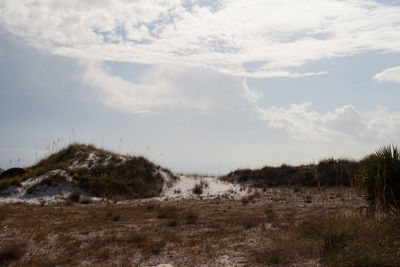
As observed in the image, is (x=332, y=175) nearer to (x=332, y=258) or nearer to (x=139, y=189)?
(x=139, y=189)

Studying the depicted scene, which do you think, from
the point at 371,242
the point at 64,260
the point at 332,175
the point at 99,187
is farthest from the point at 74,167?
→ the point at 371,242

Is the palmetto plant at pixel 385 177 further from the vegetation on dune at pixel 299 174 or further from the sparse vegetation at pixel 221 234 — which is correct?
the vegetation on dune at pixel 299 174

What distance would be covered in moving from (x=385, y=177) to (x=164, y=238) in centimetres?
543

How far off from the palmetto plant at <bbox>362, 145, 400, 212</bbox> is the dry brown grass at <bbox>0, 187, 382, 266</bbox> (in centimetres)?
71

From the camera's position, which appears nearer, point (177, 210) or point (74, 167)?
point (177, 210)

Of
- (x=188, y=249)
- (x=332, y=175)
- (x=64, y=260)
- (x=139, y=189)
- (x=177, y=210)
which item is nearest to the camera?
(x=64, y=260)

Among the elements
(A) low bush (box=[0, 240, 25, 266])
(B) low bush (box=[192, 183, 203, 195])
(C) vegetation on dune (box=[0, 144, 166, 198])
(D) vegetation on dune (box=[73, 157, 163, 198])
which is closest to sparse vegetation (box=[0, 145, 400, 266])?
(A) low bush (box=[0, 240, 25, 266])

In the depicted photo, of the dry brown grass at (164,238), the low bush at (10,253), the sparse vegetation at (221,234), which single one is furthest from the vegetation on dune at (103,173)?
the low bush at (10,253)

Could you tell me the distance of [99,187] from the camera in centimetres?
1786

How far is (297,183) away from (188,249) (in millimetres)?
16248

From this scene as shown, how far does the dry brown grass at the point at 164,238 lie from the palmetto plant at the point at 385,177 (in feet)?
2.33

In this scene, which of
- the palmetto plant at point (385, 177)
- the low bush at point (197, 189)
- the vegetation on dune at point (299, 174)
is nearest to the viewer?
the palmetto plant at point (385, 177)

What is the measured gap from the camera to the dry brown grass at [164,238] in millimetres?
6535

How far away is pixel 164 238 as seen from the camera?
813cm
